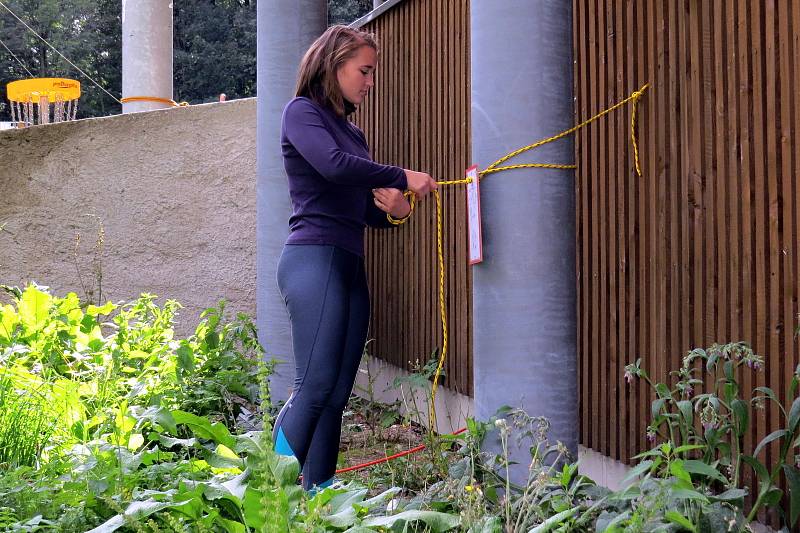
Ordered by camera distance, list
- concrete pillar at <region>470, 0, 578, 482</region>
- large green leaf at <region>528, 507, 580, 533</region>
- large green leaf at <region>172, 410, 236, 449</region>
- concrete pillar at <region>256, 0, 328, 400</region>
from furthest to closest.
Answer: concrete pillar at <region>256, 0, 328, 400</region> < large green leaf at <region>172, 410, 236, 449</region> < concrete pillar at <region>470, 0, 578, 482</region> < large green leaf at <region>528, 507, 580, 533</region>

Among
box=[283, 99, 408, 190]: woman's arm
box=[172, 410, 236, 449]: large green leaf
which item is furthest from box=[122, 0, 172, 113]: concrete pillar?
box=[172, 410, 236, 449]: large green leaf

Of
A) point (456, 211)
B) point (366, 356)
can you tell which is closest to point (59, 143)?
point (366, 356)

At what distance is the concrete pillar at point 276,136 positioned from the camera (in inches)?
199

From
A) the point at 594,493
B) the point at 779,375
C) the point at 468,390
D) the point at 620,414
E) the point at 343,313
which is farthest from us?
the point at 468,390

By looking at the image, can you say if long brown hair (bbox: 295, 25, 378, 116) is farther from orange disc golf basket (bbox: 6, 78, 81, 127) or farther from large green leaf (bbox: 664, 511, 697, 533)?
orange disc golf basket (bbox: 6, 78, 81, 127)

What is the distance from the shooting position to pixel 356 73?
342 centimetres

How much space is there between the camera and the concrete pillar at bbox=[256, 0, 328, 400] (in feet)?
16.6

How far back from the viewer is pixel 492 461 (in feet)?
8.37

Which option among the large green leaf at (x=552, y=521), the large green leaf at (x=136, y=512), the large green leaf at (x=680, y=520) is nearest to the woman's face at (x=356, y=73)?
the large green leaf at (x=136, y=512)

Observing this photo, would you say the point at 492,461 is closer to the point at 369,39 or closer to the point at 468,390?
the point at 369,39

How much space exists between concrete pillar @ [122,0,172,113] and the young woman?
10.5 m

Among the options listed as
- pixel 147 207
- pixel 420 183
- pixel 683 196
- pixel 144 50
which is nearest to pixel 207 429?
pixel 420 183

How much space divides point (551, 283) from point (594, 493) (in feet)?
1.98

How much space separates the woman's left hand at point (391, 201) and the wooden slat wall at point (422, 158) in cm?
137
